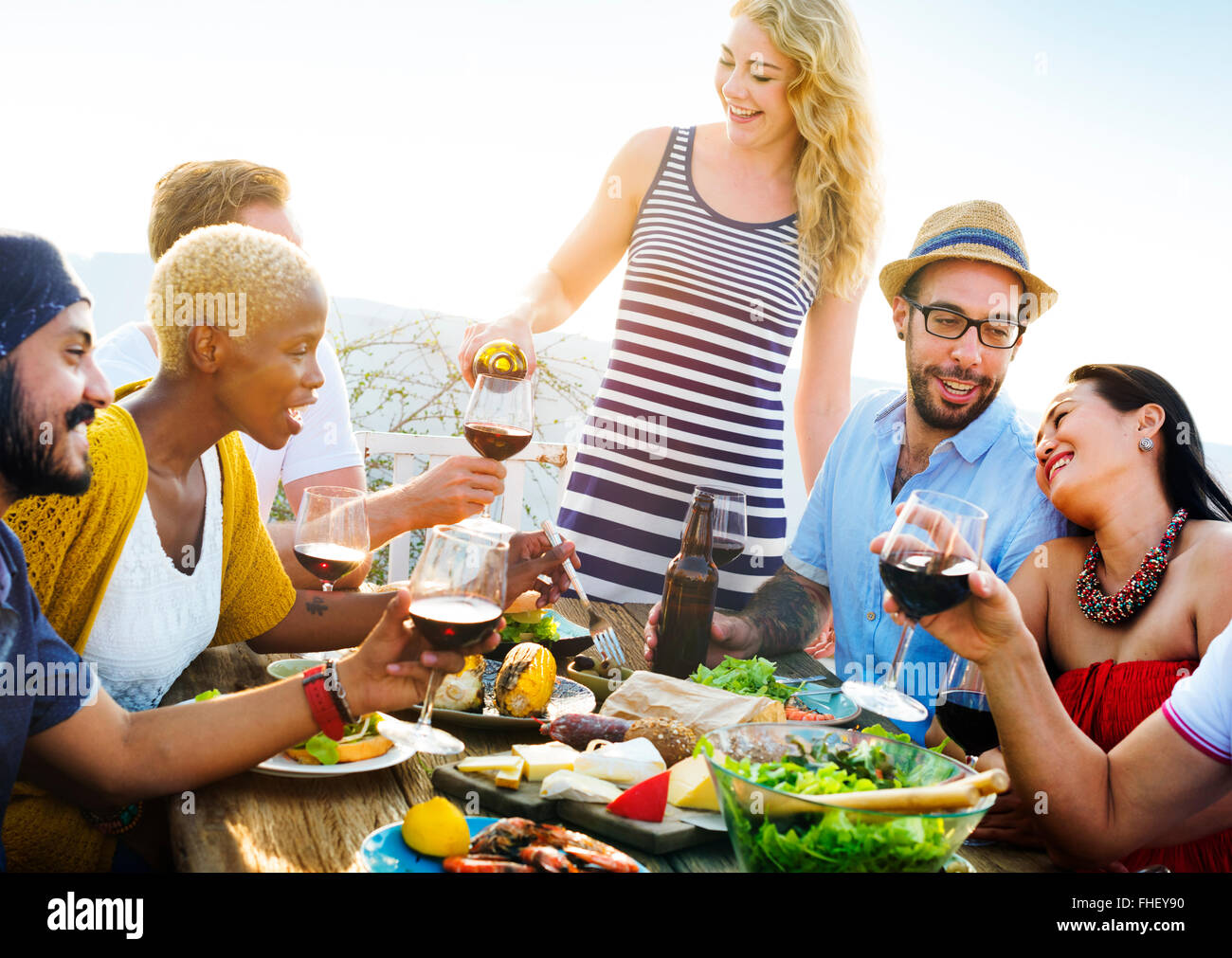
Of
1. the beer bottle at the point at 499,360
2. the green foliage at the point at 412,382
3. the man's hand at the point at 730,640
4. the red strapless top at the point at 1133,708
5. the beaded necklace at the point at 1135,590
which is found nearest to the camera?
the red strapless top at the point at 1133,708

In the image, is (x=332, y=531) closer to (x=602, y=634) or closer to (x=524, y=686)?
(x=524, y=686)

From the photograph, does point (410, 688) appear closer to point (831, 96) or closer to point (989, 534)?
point (989, 534)

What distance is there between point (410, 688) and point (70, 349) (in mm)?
708

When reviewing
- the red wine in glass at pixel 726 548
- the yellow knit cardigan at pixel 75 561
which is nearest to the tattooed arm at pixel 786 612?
the red wine in glass at pixel 726 548

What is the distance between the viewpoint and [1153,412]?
6.43ft

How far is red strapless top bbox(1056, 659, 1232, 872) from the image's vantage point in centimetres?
177

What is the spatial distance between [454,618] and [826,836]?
22.5 inches

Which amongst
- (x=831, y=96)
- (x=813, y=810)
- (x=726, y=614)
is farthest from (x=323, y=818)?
(x=831, y=96)

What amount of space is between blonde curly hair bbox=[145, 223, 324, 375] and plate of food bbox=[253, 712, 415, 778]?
772mm

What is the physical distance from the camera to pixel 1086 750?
1.58 meters

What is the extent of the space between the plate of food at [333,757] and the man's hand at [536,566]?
2.03 feet

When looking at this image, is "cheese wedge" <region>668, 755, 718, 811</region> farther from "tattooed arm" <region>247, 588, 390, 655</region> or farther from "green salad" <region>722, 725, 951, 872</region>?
"tattooed arm" <region>247, 588, 390, 655</region>

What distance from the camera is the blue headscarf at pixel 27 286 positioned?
1334 mm

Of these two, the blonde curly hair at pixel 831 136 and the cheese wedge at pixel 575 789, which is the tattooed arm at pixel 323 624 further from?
the blonde curly hair at pixel 831 136
